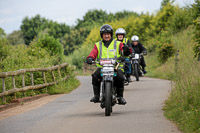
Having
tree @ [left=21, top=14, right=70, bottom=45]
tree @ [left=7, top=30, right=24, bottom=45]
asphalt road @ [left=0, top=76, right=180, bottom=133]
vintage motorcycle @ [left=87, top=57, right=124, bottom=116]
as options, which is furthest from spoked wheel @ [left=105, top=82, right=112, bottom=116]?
tree @ [left=21, top=14, right=70, bottom=45]

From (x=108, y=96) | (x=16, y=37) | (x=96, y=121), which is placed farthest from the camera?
(x=16, y=37)

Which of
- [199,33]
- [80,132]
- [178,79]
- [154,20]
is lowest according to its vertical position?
[80,132]

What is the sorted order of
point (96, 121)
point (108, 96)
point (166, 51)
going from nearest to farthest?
point (96, 121), point (108, 96), point (166, 51)

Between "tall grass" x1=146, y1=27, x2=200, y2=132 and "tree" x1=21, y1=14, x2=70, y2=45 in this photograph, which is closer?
"tall grass" x1=146, y1=27, x2=200, y2=132

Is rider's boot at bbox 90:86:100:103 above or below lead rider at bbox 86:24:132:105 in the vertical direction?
below

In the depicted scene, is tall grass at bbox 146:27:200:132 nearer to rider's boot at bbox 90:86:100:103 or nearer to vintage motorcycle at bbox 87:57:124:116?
vintage motorcycle at bbox 87:57:124:116

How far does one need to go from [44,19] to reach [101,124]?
336 ft

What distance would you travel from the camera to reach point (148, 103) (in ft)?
41.9

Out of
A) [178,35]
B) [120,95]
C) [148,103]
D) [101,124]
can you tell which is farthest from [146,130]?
[178,35]

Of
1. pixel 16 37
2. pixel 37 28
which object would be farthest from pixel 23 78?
pixel 37 28

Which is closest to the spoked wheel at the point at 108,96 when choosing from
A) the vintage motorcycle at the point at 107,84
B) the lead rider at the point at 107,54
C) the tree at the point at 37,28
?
the vintage motorcycle at the point at 107,84

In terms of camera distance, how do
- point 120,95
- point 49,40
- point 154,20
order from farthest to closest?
point 154,20 < point 49,40 < point 120,95

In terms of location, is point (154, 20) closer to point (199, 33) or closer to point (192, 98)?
point (199, 33)

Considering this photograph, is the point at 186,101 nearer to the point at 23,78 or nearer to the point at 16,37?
the point at 23,78
